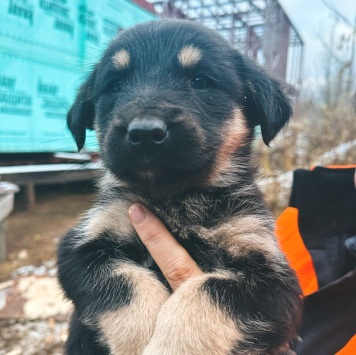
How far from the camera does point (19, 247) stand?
530 centimetres

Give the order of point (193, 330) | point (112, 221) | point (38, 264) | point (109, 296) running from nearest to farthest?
point (193, 330), point (109, 296), point (112, 221), point (38, 264)

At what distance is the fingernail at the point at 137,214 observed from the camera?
1.88m

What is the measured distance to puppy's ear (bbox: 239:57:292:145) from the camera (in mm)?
2160

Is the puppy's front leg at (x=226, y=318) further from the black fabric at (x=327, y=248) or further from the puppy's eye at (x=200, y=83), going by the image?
the puppy's eye at (x=200, y=83)

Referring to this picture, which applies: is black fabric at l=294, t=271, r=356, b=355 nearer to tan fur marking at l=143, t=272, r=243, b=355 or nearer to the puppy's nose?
tan fur marking at l=143, t=272, r=243, b=355

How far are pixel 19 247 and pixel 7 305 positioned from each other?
1.62m

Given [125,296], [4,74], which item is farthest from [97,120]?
[4,74]

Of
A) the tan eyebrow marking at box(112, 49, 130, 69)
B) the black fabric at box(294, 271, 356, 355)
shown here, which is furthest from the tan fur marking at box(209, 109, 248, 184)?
the black fabric at box(294, 271, 356, 355)

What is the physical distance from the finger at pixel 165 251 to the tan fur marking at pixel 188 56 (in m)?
0.76

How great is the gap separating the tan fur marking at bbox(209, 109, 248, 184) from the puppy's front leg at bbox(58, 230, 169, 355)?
62 cm

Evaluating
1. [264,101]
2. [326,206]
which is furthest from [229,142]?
[326,206]

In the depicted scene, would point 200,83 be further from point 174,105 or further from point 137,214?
point 137,214

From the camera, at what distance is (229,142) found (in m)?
2.13

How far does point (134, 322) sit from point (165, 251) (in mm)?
320
